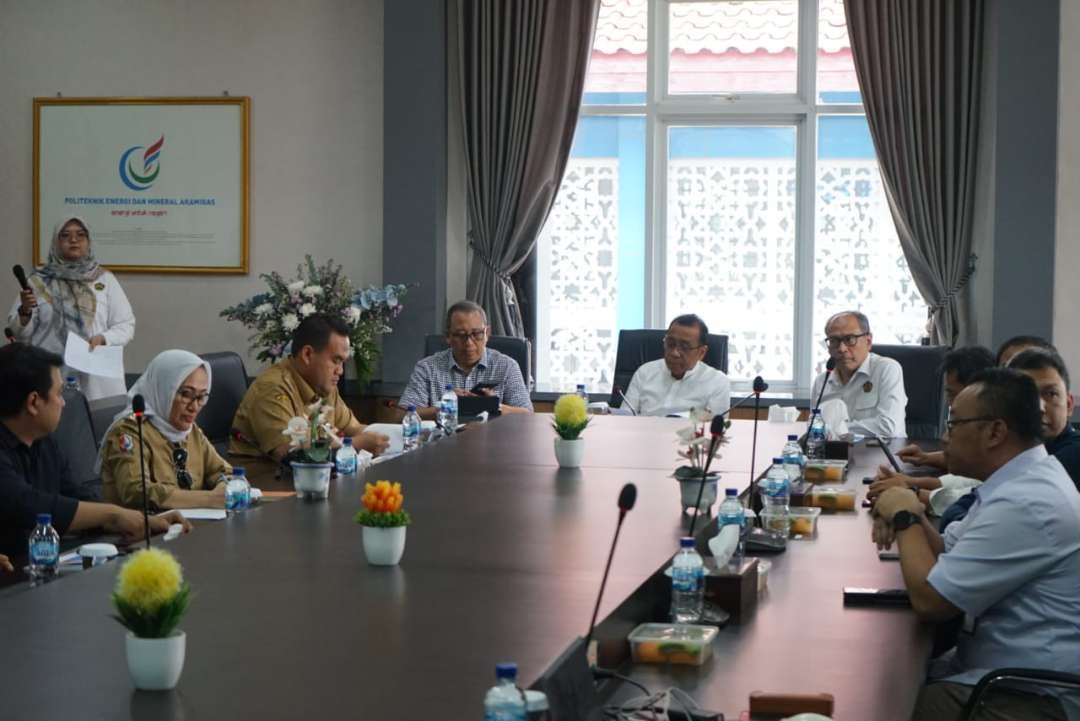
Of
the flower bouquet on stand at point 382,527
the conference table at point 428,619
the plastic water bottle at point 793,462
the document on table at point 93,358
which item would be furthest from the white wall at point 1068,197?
the flower bouquet on stand at point 382,527

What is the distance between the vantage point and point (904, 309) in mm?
7109

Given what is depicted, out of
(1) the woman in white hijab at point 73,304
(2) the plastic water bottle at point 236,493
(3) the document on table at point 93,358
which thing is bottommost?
(2) the plastic water bottle at point 236,493

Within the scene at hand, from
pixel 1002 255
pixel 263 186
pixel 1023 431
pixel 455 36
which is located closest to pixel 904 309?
pixel 1002 255

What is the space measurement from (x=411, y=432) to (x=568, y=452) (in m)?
0.99

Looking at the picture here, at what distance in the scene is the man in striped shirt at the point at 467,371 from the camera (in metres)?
5.84

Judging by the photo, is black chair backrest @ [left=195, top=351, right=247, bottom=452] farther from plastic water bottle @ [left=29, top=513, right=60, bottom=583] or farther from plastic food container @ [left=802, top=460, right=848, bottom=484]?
plastic food container @ [left=802, top=460, right=848, bottom=484]

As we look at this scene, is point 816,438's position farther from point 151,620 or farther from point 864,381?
point 151,620

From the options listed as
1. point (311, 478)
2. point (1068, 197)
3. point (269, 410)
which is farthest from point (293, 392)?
point (1068, 197)

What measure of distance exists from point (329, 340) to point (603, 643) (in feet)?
8.97

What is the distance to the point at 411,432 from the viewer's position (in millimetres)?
4945

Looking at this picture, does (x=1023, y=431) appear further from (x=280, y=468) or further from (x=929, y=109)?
(x=929, y=109)

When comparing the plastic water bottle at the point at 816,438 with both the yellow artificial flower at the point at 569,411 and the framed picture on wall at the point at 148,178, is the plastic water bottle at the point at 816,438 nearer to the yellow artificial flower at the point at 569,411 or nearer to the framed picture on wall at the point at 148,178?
the yellow artificial flower at the point at 569,411

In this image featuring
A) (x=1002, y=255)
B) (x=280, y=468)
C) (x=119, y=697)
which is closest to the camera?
(x=119, y=697)

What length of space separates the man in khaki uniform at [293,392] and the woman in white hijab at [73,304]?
6.86 ft
